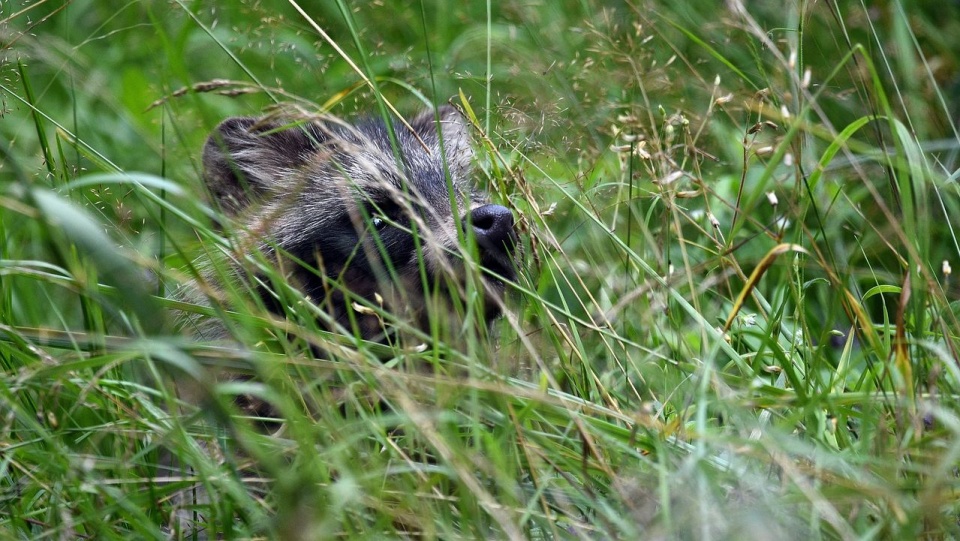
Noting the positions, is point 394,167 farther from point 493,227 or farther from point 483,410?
point 483,410

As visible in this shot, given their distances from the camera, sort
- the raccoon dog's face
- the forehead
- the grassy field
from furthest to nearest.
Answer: the forehead < the raccoon dog's face < the grassy field

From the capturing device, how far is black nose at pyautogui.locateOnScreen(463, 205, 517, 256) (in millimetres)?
3141

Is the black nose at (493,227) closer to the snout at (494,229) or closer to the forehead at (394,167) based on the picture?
the snout at (494,229)

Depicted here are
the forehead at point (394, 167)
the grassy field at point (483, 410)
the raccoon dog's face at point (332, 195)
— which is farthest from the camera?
the forehead at point (394, 167)

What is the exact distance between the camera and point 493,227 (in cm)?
317

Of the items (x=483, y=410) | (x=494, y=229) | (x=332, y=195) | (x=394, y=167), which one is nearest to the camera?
(x=483, y=410)

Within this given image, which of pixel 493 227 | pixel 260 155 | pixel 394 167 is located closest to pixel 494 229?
pixel 493 227

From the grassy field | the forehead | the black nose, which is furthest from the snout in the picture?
the forehead

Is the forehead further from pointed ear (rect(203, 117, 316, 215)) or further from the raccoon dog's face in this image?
pointed ear (rect(203, 117, 316, 215))

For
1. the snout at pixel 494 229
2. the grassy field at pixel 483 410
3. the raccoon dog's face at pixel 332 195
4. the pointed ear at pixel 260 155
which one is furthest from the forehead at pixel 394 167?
the grassy field at pixel 483 410

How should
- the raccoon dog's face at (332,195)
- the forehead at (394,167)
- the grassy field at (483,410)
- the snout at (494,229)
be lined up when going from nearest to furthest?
the grassy field at (483,410) → the snout at (494,229) → the raccoon dog's face at (332,195) → the forehead at (394,167)

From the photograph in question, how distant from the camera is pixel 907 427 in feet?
6.22

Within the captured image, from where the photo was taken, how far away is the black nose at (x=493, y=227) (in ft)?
10.3

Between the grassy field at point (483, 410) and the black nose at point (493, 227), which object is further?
the black nose at point (493, 227)
